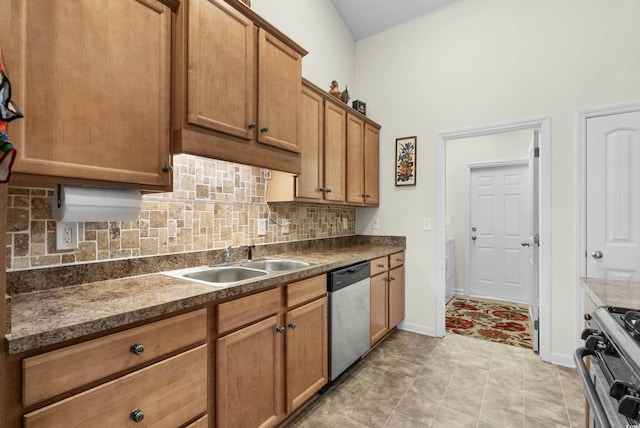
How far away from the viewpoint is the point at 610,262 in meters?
2.41

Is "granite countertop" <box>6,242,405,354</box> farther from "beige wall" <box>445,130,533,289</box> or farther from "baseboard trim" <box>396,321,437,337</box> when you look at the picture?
"beige wall" <box>445,130,533,289</box>

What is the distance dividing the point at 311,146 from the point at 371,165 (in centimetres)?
112

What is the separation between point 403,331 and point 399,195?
1487 millimetres

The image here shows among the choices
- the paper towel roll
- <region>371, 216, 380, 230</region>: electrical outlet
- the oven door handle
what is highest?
the paper towel roll

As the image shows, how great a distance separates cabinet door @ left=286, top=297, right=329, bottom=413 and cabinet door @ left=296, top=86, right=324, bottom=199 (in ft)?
2.84

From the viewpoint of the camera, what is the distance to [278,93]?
192 centimetres

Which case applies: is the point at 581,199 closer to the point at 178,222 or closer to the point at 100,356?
the point at 178,222

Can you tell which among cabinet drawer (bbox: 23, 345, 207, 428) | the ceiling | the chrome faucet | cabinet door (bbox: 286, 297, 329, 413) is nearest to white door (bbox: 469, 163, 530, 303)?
the ceiling

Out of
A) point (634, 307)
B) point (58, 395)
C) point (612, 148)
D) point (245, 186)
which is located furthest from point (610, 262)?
point (58, 395)

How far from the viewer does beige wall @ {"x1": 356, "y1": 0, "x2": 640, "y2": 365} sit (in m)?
2.50

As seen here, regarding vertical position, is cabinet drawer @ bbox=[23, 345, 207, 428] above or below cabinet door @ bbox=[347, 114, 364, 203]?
below

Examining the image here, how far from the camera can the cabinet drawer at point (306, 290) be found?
5.67ft

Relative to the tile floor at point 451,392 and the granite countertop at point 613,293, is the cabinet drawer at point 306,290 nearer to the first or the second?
the tile floor at point 451,392

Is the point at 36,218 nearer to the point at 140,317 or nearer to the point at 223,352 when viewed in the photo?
the point at 140,317
